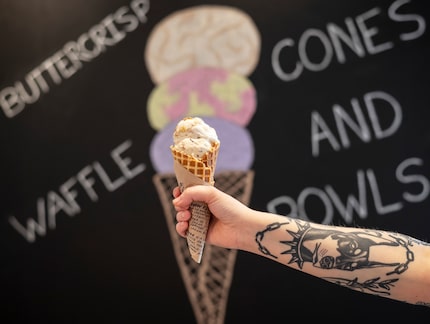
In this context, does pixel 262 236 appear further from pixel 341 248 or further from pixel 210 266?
pixel 210 266

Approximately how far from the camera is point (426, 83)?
89.7 inches

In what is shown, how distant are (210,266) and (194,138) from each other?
130 cm

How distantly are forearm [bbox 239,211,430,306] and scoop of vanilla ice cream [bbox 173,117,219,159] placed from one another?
0.80 ft

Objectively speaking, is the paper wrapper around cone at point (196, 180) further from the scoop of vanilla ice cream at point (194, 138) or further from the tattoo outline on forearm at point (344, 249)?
the tattoo outline on forearm at point (344, 249)

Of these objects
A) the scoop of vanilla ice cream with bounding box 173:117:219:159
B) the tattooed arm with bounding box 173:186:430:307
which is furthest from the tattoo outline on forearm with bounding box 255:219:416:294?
the scoop of vanilla ice cream with bounding box 173:117:219:159

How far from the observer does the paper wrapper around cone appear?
1.29 meters

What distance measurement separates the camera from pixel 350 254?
1286 mm

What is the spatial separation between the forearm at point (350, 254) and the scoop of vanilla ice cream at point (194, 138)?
244mm

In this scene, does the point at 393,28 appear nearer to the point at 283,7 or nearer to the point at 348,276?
the point at 283,7

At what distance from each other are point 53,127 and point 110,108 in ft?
1.19

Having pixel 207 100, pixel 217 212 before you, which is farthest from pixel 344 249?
pixel 207 100

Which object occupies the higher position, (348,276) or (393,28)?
(393,28)

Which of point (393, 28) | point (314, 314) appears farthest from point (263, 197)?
point (393, 28)

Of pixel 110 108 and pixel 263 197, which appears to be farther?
pixel 110 108
